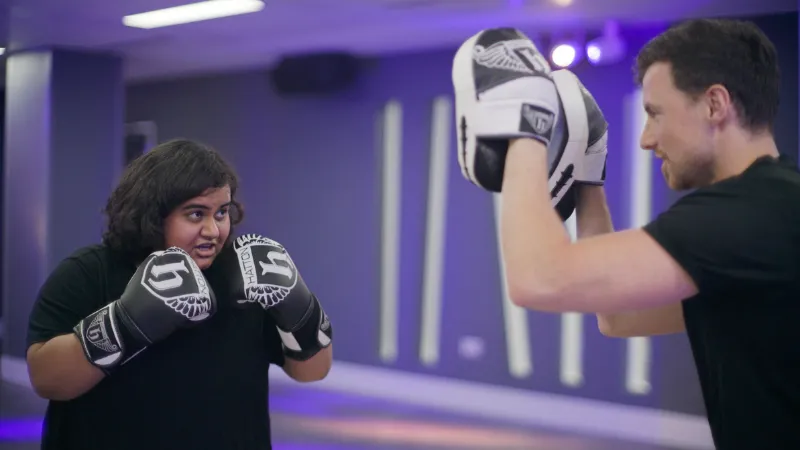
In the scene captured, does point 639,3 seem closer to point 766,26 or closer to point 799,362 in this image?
point 766,26

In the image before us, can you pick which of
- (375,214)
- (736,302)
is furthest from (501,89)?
(375,214)

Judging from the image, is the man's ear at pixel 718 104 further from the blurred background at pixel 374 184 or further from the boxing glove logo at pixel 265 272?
the blurred background at pixel 374 184

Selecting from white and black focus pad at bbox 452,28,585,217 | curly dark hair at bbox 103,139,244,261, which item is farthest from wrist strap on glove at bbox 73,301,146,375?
white and black focus pad at bbox 452,28,585,217

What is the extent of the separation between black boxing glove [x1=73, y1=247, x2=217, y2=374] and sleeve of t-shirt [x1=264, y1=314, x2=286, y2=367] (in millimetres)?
207

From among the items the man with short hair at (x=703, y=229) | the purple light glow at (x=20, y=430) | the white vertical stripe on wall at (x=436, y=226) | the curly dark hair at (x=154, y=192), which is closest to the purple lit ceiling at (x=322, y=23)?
the white vertical stripe on wall at (x=436, y=226)

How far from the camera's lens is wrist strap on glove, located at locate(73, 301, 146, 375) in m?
1.44

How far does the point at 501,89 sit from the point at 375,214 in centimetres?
454

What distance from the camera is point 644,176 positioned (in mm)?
4547

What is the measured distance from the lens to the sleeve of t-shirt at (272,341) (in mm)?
1694

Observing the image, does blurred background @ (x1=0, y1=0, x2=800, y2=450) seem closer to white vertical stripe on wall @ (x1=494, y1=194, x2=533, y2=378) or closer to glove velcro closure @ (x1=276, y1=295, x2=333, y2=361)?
white vertical stripe on wall @ (x1=494, y1=194, x2=533, y2=378)

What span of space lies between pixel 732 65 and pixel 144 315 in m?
1.04

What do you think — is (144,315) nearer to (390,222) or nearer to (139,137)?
(390,222)

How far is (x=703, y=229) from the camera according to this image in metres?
0.99

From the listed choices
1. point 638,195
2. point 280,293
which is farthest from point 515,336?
point 280,293
